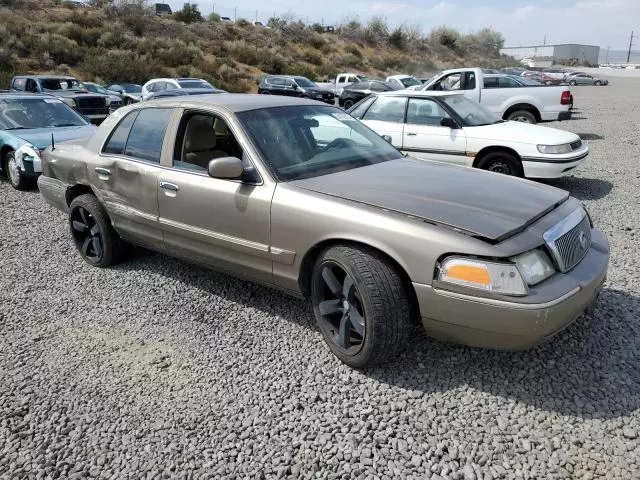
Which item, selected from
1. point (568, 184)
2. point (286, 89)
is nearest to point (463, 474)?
point (568, 184)

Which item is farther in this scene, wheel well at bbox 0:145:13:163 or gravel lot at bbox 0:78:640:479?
wheel well at bbox 0:145:13:163

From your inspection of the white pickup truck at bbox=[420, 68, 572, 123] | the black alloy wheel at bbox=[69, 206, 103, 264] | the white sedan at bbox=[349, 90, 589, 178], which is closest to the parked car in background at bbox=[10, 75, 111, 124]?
the white pickup truck at bbox=[420, 68, 572, 123]

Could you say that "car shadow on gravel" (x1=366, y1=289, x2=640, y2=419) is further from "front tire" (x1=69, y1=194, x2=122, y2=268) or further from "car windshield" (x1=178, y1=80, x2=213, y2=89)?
"car windshield" (x1=178, y1=80, x2=213, y2=89)

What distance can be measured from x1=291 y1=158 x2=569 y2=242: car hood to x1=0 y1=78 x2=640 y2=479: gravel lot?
2.93ft

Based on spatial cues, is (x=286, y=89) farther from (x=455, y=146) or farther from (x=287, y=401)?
(x=287, y=401)

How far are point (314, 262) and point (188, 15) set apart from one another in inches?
1990

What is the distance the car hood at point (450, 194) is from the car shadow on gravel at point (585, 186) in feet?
13.9

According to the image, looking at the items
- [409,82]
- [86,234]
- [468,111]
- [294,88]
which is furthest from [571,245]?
[409,82]

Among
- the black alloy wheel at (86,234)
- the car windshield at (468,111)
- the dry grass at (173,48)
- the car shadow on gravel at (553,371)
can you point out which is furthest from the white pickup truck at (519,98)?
the dry grass at (173,48)

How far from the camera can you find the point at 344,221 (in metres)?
3.06

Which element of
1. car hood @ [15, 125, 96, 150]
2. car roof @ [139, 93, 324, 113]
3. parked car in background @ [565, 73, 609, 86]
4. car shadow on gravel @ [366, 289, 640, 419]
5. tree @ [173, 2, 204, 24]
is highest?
tree @ [173, 2, 204, 24]

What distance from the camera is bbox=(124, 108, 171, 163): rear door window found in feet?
13.8

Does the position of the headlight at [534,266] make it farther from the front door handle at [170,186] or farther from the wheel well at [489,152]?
the wheel well at [489,152]

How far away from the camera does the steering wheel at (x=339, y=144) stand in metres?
3.95
